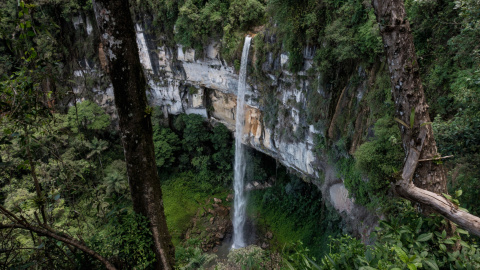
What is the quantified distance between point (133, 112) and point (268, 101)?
876cm

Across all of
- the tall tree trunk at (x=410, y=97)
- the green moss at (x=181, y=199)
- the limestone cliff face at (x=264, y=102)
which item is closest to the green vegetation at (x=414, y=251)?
the tall tree trunk at (x=410, y=97)

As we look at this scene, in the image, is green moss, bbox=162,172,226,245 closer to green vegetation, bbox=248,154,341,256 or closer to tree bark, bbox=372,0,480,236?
green vegetation, bbox=248,154,341,256

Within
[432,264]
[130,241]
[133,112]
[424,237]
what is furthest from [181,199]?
[432,264]

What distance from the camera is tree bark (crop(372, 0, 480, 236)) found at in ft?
8.46

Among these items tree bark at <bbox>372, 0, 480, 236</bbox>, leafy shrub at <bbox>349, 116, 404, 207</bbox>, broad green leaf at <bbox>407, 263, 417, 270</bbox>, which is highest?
tree bark at <bbox>372, 0, 480, 236</bbox>

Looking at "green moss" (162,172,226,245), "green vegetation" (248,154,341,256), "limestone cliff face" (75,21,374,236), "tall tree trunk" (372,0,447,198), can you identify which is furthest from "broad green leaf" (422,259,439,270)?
"green moss" (162,172,226,245)

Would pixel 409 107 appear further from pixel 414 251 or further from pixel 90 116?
pixel 90 116

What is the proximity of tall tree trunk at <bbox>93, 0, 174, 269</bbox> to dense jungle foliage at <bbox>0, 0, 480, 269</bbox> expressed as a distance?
173 mm

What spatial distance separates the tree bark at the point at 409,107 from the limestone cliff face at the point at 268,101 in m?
4.07

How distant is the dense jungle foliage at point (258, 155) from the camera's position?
2385 mm

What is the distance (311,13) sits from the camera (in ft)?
23.8

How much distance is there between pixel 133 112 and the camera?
8.34 ft

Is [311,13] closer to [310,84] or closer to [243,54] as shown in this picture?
[310,84]

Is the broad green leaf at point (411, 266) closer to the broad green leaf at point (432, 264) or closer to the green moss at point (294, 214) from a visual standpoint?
the broad green leaf at point (432, 264)
